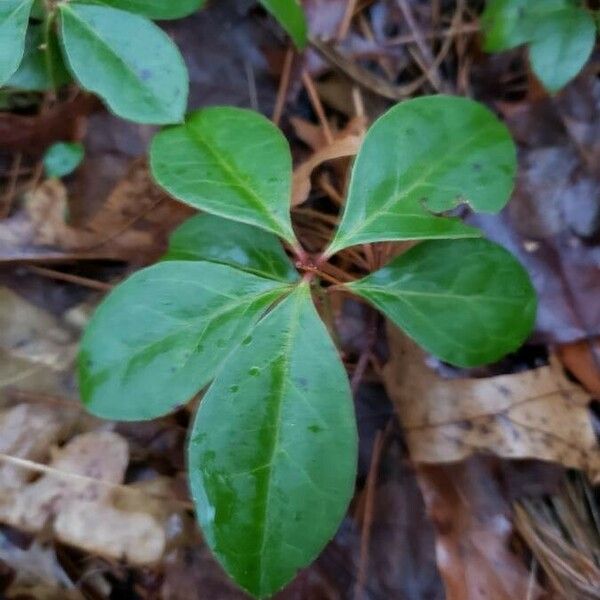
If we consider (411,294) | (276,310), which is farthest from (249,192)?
(411,294)

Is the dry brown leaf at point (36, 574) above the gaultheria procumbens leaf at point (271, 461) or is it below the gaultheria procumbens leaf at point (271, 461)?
below

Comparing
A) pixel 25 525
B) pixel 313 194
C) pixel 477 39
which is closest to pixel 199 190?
pixel 313 194

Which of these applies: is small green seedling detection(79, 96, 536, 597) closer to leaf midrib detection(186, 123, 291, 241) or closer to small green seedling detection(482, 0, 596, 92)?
leaf midrib detection(186, 123, 291, 241)

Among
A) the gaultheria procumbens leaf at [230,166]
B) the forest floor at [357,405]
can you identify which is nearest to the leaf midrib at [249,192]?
the gaultheria procumbens leaf at [230,166]

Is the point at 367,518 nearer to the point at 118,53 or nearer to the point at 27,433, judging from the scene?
the point at 27,433

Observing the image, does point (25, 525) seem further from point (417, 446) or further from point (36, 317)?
point (417, 446)

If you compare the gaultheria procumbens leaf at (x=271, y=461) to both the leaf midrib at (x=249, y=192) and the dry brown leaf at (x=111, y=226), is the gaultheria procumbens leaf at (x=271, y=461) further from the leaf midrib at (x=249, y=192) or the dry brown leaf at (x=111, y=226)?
the dry brown leaf at (x=111, y=226)
